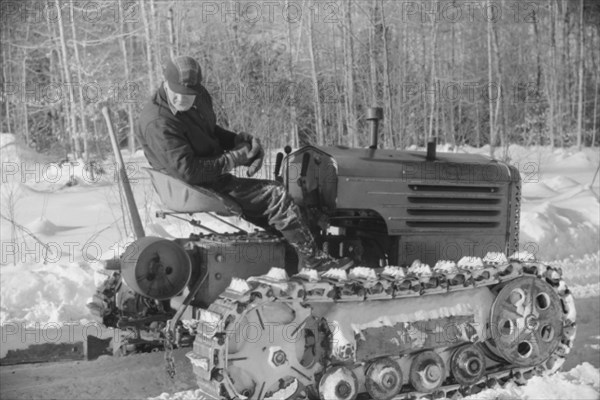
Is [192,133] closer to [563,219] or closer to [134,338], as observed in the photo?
[134,338]

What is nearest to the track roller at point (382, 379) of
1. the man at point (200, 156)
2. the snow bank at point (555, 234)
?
the man at point (200, 156)

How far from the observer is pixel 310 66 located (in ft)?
79.8

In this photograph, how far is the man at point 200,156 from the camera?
468 cm

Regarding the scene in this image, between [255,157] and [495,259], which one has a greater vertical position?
[255,157]

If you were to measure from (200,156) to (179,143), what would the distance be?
0.27 metres

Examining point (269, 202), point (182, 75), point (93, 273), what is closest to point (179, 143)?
point (182, 75)

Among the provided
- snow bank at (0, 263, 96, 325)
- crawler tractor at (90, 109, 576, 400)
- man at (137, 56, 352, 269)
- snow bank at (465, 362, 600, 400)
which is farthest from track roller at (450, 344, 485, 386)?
snow bank at (0, 263, 96, 325)

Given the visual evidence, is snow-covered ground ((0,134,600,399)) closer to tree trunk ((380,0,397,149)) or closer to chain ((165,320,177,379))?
chain ((165,320,177,379))

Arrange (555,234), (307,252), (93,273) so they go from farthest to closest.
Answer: (555,234), (93,273), (307,252)

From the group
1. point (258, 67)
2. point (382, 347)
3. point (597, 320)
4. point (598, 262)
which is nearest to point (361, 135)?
point (258, 67)

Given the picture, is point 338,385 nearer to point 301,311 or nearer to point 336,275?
point 301,311

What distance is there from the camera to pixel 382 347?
4941mm

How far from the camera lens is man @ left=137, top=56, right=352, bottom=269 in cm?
468

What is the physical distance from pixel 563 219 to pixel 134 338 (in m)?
9.63
